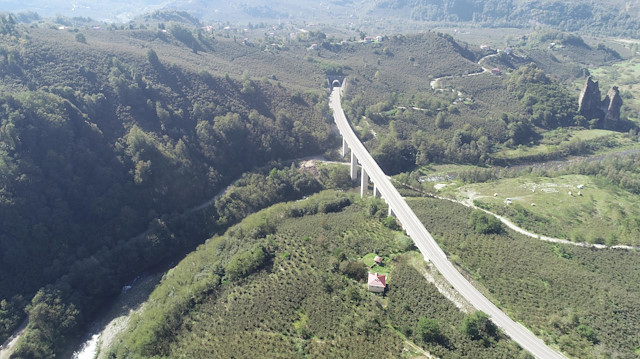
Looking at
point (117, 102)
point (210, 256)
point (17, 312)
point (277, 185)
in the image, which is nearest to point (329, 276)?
point (210, 256)

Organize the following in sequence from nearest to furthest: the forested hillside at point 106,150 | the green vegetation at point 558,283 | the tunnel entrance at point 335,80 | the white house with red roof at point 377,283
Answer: the green vegetation at point 558,283 < the white house with red roof at point 377,283 < the forested hillside at point 106,150 < the tunnel entrance at point 335,80

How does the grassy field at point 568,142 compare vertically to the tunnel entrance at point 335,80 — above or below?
below

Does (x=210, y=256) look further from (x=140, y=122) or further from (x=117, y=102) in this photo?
(x=117, y=102)

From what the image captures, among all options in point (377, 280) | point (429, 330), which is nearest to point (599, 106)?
point (377, 280)

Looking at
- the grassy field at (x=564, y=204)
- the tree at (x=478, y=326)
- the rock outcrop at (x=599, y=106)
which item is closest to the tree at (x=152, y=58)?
the grassy field at (x=564, y=204)

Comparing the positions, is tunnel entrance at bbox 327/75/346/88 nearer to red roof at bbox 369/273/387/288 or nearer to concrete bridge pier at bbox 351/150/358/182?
concrete bridge pier at bbox 351/150/358/182

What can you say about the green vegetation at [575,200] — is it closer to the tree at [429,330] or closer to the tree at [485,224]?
the tree at [485,224]

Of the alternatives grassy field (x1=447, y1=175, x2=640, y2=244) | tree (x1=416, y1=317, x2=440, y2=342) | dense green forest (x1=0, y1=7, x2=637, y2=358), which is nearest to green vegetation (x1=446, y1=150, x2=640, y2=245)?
grassy field (x1=447, y1=175, x2=640, y2=244)
